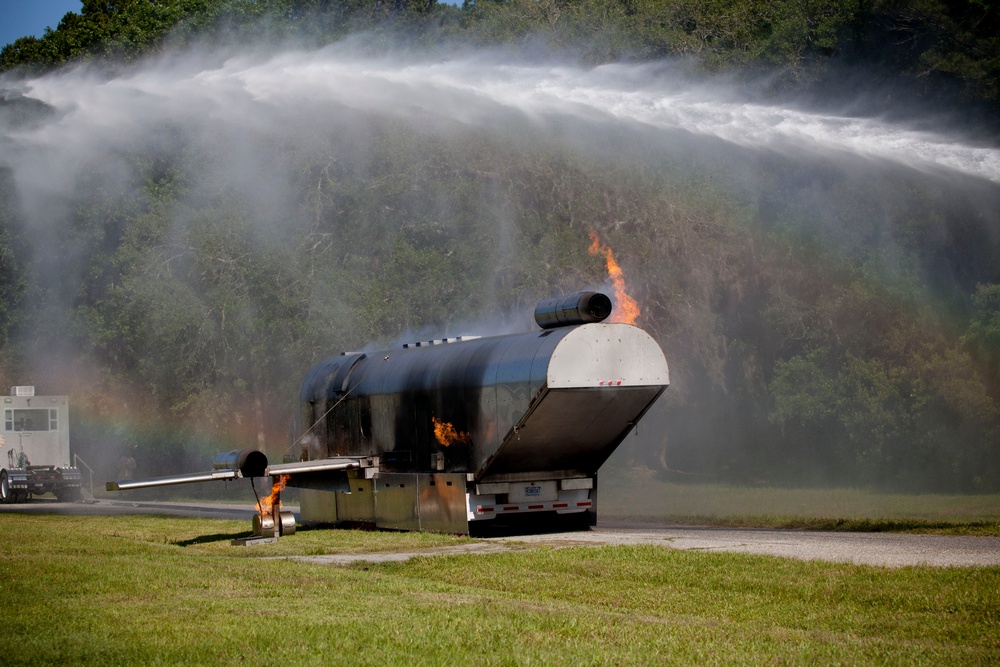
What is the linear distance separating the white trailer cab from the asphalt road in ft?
70.3

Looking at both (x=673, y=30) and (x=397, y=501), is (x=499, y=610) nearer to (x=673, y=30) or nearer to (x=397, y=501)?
(x=397, y=501)

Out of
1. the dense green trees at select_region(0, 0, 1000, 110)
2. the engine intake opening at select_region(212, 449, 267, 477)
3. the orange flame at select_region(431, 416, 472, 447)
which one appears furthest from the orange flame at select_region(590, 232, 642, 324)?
the engine intake opening at select_region(212, 449, 267, 477)

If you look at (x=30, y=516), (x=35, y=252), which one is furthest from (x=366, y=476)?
(x=35, y=252)

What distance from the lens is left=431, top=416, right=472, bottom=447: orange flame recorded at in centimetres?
2134

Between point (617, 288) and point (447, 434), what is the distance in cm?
2022

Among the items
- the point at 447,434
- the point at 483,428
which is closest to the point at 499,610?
the point at 483,428

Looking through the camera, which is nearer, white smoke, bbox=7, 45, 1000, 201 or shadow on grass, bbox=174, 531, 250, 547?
shadow on grass, bbox=174, 531, 250, 547

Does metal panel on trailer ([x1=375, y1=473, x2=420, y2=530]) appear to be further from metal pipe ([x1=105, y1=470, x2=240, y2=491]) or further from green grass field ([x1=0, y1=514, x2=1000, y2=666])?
green grass field ([x1=0, y1=514, x2=1000, y2=666])

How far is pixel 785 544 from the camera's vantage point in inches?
714

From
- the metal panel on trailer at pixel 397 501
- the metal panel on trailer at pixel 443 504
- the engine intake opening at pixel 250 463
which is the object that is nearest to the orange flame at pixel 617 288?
the metal panel on trailer at pixel 397 501

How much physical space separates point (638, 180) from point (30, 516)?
22270 millimetres

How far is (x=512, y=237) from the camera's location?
4322 centimetres

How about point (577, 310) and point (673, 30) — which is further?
point (673, 30)

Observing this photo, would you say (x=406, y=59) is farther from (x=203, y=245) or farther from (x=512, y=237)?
(x=203, y=245)
